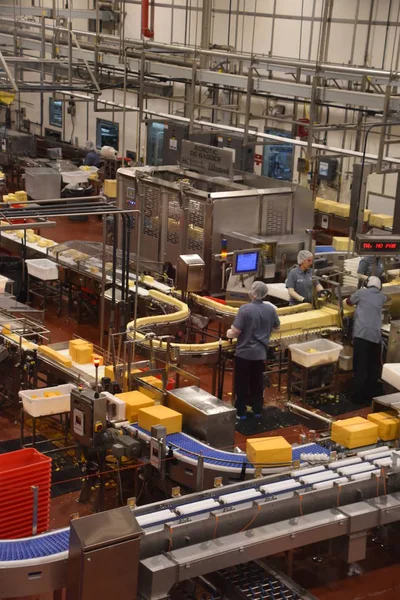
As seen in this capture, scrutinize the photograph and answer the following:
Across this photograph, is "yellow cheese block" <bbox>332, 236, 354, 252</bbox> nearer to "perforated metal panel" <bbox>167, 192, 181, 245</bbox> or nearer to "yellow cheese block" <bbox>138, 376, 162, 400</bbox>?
"perforated metal panel" <bbox>167, 192, 181, 245</bbox>

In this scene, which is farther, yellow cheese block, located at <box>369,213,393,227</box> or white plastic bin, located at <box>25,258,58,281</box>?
yellow cheese block, located at <box>369,213,393,227</box>

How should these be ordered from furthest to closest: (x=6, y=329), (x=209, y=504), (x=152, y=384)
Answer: (x=6, y=329), (x=152, y=384), (x=209, y=504)

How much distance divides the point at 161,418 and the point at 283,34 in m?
11.7

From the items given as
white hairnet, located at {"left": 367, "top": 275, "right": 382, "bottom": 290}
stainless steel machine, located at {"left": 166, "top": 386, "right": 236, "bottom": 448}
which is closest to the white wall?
white hairnet, located at {"left": 367, "top": 275, "right": 382, "bottom": 290}

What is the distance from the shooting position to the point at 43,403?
23.9 feet

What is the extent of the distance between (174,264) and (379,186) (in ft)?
15.6

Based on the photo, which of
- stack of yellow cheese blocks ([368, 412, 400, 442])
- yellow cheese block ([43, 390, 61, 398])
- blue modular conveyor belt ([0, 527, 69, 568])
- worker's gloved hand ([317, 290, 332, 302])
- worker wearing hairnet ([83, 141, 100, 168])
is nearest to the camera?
blue modular conveyor belt ([0, 527, 69, 568])

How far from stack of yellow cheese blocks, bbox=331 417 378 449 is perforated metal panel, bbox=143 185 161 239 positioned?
6216mm

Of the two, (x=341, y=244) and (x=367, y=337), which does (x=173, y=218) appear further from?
(x=367, y=337)

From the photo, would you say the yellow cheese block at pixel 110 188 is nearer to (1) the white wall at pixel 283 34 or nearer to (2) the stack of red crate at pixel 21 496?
(1) the white wall at pixel 283 34

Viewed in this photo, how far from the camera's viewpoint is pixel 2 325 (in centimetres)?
857

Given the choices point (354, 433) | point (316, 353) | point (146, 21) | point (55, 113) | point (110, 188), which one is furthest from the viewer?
point (55, 113)

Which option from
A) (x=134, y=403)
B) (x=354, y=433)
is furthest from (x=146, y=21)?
(x=354, y=433)

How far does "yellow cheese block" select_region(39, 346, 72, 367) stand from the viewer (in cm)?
775
